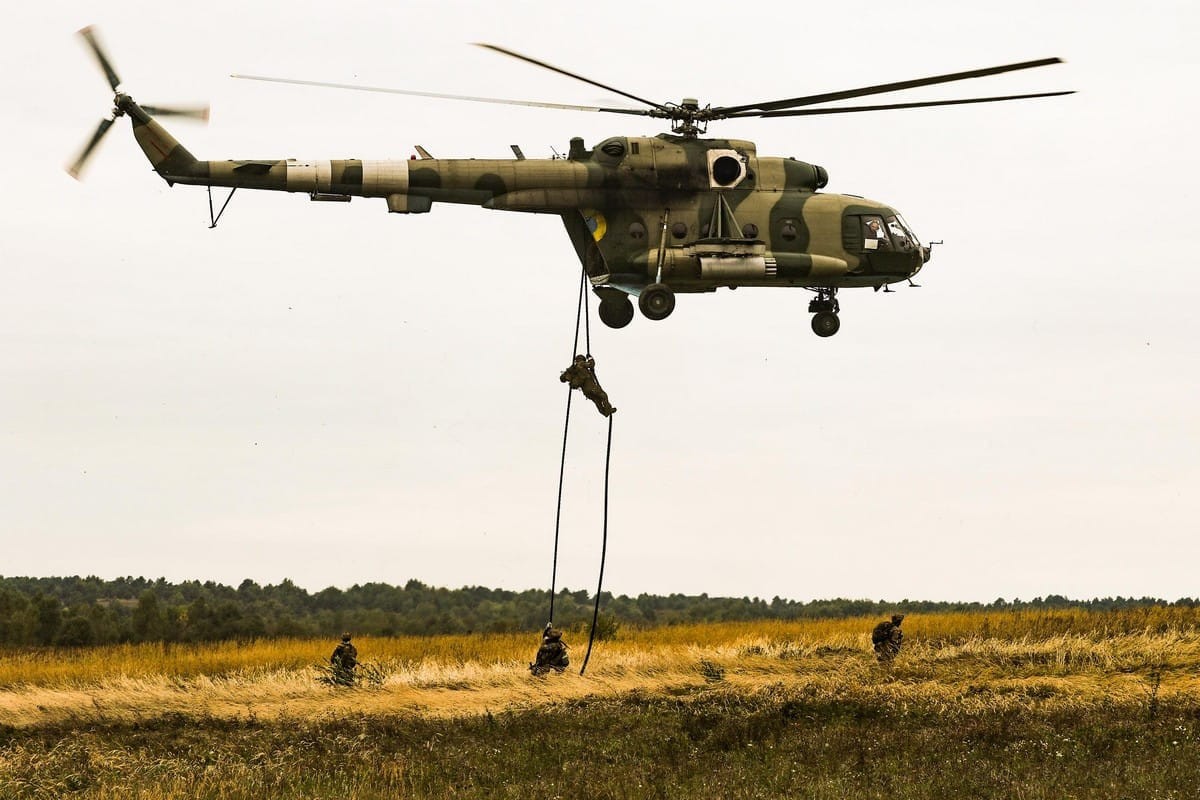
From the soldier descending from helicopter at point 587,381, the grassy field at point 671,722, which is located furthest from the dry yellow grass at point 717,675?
the soldier descending from helicopter at point 587,381

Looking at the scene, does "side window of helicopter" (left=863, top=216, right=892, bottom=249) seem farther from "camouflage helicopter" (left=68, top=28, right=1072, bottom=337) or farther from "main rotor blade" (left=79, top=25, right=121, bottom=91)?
"main rotor blade" (left=79, top=25, right=121, bottom=91)

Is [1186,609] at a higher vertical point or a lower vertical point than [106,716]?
higher

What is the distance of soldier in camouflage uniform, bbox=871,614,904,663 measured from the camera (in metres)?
28.4

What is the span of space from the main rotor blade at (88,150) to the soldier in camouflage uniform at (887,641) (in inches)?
622

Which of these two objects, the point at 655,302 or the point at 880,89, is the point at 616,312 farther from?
the point at 880,89

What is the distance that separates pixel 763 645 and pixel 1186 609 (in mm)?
8794

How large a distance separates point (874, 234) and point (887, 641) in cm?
755

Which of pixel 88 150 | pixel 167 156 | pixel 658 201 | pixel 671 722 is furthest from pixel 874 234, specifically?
pixel 88 150

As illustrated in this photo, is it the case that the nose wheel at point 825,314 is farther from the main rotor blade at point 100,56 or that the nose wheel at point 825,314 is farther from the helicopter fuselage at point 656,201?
the main rotor blade at point 100,56

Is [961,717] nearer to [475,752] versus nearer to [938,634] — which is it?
[475,752]

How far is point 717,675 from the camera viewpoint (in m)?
28.2

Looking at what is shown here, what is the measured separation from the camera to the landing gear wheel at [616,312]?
1030 inches

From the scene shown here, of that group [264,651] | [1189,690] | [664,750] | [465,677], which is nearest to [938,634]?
[1189,690]

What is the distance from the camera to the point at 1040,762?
1973 cm
